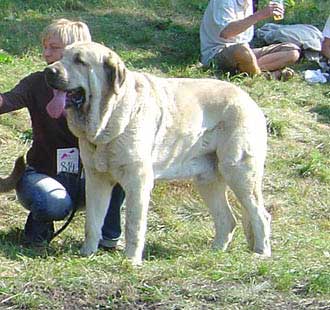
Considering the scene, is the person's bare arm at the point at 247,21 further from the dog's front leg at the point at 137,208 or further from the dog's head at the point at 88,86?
the dog's head at the point at 88,86

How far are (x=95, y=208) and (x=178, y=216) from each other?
1552mm

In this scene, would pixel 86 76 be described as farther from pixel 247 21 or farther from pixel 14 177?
pixel 247 21

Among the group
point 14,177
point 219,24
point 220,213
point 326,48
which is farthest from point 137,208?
point 326,48

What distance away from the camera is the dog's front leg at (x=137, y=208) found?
6328 mm

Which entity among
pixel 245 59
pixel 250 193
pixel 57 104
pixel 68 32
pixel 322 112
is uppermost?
pixel 68 32

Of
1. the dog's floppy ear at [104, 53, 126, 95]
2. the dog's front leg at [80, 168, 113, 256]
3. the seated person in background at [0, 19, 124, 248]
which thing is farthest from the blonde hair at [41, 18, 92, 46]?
the dog's front leg at [80, 168, 113, 256]

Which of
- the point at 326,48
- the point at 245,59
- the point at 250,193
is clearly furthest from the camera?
the point at 326,48

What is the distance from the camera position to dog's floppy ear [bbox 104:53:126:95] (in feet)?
20.0

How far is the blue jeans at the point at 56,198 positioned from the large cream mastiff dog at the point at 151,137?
215mm

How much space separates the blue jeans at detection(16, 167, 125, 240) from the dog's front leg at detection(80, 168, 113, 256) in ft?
0.68

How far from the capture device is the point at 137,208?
A: 21.0 ft

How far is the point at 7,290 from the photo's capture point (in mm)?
5379

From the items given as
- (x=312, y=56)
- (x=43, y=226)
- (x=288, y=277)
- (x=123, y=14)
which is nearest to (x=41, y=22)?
(x=123, y=14)

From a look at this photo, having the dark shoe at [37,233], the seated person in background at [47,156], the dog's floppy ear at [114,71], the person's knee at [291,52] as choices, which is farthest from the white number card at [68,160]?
the person's knee at [291,52]
